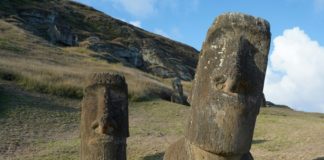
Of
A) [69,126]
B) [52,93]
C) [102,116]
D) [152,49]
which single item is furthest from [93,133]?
[152,49]

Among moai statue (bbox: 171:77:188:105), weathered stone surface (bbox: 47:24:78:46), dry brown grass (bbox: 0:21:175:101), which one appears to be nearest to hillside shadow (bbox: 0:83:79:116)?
dry brown grass (bbox: 0:21:175:101)

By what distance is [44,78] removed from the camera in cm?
3067

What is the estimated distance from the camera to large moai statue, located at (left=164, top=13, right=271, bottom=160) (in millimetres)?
6133

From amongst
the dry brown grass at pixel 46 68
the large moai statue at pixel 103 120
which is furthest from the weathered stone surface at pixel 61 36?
the large moai statue at pixel 103 120

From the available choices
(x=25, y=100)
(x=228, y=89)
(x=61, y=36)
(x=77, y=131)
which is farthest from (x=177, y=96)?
(x=61, y=36)

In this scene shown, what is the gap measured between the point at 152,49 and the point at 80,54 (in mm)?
30581

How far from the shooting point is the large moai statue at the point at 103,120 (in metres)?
12.1

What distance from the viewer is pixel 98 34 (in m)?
82.4

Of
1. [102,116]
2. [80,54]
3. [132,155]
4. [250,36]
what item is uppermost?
[80,54]

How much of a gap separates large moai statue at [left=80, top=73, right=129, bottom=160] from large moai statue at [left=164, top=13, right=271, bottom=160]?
561 centimetres

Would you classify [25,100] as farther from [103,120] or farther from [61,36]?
[61,36]

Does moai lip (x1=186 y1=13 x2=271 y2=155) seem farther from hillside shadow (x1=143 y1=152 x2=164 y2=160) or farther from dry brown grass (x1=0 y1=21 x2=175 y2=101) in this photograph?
dry brown grass (x1=0 y1=21 x2=175 y2=101)

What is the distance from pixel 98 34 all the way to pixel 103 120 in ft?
233

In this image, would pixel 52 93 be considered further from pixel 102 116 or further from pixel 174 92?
pixel 102 116
